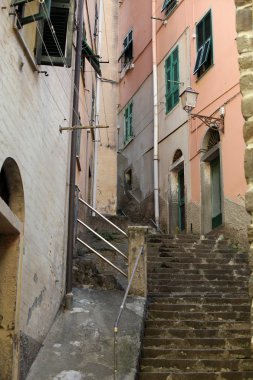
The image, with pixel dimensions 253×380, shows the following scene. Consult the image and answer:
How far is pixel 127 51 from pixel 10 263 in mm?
16918

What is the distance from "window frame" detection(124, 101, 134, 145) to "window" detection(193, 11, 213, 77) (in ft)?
19.1

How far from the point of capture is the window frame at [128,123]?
2103cm

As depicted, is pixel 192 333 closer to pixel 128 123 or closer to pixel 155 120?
pixel 155 120

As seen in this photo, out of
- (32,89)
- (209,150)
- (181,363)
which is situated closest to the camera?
(32,89)

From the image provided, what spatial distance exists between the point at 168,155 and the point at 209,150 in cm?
273

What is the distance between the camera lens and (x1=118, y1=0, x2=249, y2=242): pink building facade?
13.6 metres

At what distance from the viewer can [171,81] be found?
17.3 meters

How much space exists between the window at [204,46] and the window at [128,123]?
583cm

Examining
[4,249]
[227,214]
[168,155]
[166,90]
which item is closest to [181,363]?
[4,249]

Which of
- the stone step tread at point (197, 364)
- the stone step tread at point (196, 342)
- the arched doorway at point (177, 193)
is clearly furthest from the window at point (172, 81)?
the stone step tread at point (197, 364)

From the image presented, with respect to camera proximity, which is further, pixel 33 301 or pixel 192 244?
pixel 192 244

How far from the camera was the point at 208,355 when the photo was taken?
773 centimetres

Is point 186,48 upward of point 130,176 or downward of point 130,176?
upward

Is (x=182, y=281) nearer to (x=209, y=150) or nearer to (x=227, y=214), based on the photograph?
(x=227, y=214)
